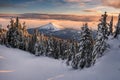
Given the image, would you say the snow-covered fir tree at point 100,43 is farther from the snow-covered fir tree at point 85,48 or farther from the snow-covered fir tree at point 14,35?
the snow-covered fir tree at point 14,35

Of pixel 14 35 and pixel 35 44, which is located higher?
pixel 14 35

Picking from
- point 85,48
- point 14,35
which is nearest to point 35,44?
point 14,35

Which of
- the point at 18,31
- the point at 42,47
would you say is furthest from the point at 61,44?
the point at 18,31

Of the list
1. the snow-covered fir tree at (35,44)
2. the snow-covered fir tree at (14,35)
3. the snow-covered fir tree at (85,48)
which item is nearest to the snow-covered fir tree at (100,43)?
the snow-covered fir tree at (85,48)

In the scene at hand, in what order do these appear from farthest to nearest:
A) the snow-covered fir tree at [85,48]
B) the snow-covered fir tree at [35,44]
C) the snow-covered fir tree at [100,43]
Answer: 1. the snow-covered fir tree at [35,44]
2. the snow-covered fir tree at [100,43]
3. the snow-covered fir tree at [85,48]

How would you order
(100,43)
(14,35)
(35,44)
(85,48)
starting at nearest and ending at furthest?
1. (85,48)
2. (100,43)
3. (14,35)
4. (35,44)

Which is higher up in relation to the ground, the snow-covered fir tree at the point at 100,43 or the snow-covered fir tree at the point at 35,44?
the snow-covered fir tree at the point at 100,43

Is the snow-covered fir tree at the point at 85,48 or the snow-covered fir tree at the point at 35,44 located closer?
the snow-covered fir tree at the point at 85,48

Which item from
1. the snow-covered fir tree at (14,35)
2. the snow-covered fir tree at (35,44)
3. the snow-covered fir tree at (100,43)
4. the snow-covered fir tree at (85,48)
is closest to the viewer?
the snow-covered fir tree at (85,48)

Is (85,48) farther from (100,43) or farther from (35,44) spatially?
(35,44)

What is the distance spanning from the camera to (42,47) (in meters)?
89.8

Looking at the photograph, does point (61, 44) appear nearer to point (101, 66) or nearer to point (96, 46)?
point (96, 46)

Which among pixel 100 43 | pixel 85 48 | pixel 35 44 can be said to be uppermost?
pixel 100 43

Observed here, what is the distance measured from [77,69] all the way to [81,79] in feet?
31.3
